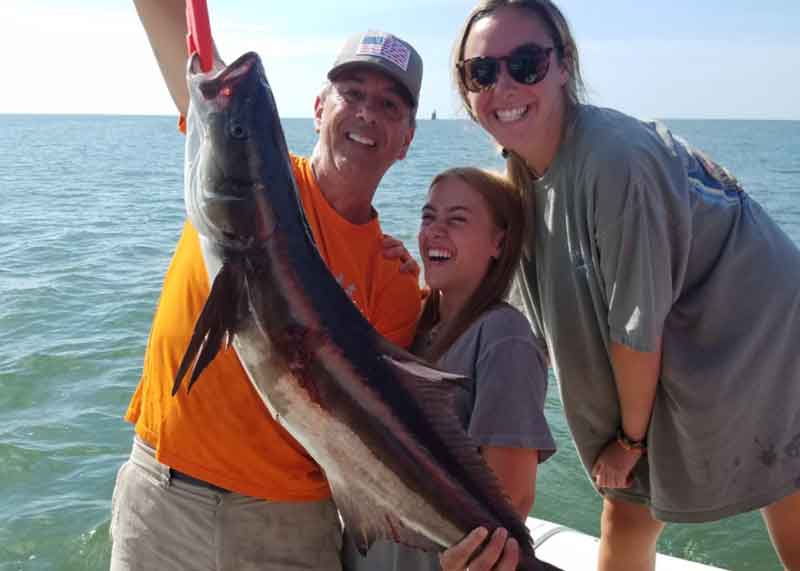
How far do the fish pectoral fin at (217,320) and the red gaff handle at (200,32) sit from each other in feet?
2.38

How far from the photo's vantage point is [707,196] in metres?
3.24

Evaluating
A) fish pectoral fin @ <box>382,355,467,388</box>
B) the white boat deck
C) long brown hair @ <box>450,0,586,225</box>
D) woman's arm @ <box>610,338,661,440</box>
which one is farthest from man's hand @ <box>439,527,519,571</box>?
the white boat deck

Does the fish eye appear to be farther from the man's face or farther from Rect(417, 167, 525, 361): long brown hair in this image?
Rect(417, 167, 525, 361): long brown hair

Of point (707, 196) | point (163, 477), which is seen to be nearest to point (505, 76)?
point (707, 196)

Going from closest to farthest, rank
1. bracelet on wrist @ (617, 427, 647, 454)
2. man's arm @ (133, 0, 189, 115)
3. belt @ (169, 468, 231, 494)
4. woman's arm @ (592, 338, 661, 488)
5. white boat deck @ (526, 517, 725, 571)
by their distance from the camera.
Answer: belt @ (169, 468, 231, 494), woman's arm @ (592, 338, 661, 488), man's arm @ (133, 0, 189, 115), bracelet on wrist @ (617, 427, 647, 454), white boat deck @ (526, 517, 725, 571)

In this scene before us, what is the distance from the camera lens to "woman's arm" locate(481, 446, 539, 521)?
9.28 feet

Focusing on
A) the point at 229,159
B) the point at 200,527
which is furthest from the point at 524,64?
the point at 200,527

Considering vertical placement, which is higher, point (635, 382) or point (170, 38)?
point (170, 38)

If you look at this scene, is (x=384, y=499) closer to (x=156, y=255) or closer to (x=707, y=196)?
(x=707, y=196)

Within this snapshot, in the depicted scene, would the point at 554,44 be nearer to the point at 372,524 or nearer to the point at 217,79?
the point at 217,79

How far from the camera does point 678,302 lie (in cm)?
337

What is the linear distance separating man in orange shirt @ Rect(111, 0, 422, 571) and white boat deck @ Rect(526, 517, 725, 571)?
6.95 ft

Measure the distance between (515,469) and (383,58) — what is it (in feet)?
6.19

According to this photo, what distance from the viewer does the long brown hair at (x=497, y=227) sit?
3.27 meters
